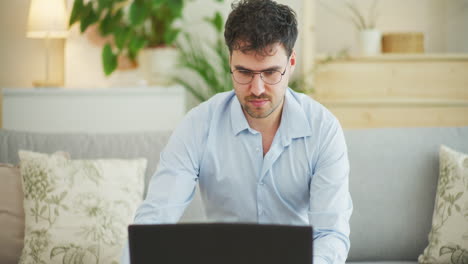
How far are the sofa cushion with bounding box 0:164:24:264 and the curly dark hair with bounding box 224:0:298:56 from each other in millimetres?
939

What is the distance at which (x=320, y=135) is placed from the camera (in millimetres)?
1639

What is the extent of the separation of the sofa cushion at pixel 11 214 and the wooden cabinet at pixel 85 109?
156cm

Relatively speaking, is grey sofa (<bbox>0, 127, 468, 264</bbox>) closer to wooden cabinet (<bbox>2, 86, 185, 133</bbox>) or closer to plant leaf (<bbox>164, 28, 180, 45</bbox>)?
wooden cabinet (<bbox>2, 86, 185, 133</bbox>)

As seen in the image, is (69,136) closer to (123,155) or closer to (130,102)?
(123,155)

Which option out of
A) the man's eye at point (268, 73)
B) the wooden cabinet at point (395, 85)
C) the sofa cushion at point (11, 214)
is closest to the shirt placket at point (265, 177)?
the man's eye at point (268, 73)

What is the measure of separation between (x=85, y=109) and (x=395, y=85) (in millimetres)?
2188

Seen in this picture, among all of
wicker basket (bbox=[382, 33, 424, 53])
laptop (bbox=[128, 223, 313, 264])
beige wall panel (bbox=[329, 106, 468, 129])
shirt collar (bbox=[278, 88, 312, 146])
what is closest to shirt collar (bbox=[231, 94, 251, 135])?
shirt collar (bbox=[278, 88, 312, 146])

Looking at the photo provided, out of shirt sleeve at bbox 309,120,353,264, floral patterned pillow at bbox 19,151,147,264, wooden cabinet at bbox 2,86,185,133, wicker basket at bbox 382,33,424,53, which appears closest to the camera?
shirt sleeve at bbox 309,120,353,264

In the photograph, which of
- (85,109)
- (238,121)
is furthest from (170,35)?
(238,121)

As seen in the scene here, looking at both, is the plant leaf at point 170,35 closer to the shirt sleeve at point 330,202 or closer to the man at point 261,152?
the man at point 261,152

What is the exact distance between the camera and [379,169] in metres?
2.13

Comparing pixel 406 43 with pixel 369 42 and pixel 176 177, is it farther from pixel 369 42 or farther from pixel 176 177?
pixel 176 177

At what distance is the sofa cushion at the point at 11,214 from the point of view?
Answer: 1.89 meters

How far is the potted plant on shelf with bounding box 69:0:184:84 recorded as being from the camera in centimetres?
371
